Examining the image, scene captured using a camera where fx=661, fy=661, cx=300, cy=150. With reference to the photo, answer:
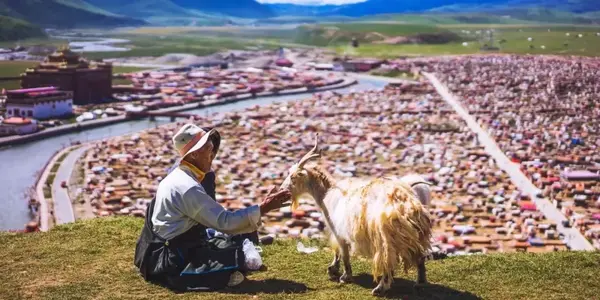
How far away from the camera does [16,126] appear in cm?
2989

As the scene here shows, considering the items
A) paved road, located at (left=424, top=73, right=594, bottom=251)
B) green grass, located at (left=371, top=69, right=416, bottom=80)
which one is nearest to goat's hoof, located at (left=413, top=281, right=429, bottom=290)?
paved road, located at (left=424, top=73, right=594, bottom=251)

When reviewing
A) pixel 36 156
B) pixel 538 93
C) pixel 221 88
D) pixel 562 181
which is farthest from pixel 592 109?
pixel 36 156

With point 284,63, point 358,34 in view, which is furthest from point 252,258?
point 358,34

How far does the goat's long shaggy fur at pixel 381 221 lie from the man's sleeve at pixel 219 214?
659 mm

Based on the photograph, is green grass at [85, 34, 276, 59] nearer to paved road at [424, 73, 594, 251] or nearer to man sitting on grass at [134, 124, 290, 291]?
paved road at [424, 73, 594, 251]

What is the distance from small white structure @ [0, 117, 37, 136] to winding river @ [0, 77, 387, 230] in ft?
3.10

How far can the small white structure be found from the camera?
29.8 meters

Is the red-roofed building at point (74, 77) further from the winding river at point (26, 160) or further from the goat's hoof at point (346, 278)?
the goat's hoof at point (346, 278)

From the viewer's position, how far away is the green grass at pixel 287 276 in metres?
4.86

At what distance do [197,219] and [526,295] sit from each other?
8.17 ft

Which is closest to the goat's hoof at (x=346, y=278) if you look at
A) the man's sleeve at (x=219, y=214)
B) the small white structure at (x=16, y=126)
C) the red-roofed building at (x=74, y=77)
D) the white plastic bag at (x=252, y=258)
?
the white plastic bag at (x=252, y=258)

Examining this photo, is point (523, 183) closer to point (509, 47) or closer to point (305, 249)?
point (305, 249)

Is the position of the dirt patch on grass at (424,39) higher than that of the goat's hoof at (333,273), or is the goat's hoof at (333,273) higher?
the dirt patch on grass at (424,39)

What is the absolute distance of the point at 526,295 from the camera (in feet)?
16.1
